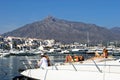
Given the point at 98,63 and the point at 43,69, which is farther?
the point at 43,69

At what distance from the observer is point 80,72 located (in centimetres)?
2273

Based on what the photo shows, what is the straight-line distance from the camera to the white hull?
21.6m

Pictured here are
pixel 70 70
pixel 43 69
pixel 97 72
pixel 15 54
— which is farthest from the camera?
pixel 15 54

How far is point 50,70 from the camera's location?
24.6 metres

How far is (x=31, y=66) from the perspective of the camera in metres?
27.4

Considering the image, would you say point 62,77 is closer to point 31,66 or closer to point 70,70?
point 70,70

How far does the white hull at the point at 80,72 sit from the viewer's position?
71.0 feet

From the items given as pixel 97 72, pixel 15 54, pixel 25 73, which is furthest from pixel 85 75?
pixel 15 54

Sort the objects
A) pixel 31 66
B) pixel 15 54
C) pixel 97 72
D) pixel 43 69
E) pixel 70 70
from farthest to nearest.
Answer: pixel 15 54, pixel 31 66, pixel 43 69, pixel 70 70, pixel 97 72

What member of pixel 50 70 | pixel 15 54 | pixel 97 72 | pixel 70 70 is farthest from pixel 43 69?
pixel 15 54

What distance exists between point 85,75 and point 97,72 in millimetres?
724

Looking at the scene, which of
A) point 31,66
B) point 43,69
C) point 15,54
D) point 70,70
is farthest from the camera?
point 15,54

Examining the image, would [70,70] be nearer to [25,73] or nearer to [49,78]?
[49,78]

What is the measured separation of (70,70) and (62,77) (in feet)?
2.08
